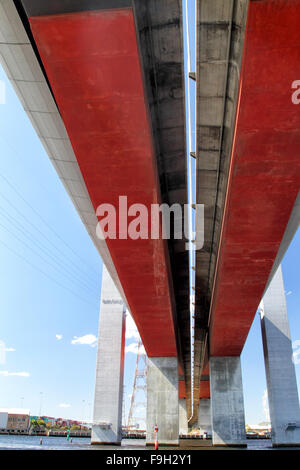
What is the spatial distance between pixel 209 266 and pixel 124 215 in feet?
31.1

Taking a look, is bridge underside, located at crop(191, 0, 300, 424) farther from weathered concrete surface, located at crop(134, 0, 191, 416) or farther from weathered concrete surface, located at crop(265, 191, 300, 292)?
weathered concrete surface, located at crop(134, 0, 191, 416)

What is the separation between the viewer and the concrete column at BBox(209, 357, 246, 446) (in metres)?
26.9

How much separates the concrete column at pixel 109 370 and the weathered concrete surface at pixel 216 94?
60.8 ft

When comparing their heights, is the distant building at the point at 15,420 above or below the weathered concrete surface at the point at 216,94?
below

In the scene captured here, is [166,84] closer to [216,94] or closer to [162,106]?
[162,106]

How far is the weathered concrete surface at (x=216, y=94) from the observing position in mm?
7552

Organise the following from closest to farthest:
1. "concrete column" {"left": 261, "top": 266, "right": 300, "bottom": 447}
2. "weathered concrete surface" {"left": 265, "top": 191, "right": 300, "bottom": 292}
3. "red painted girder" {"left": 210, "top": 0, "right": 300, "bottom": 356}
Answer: "red painted girder" {"left": 210, "top": 0, "right": 300, "bottom": 356} → "weathered concrete surface" {"left": 265, "top": 191, "right": 300, "bottom": 292} → "concrete column" {"left": 261, "top": 266, "right": 300, "bottom": 447}

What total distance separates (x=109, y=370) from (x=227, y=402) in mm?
9797

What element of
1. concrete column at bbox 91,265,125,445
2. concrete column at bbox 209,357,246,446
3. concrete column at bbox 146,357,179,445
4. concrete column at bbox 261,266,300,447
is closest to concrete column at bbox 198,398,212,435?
concrete column at bbox 261,266,300,447

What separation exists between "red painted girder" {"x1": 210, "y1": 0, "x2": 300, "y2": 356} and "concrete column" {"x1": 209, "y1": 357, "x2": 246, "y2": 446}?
14.0 meters

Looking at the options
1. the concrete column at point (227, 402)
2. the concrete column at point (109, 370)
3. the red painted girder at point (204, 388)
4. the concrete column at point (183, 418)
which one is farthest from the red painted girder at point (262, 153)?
the concrete column at point (183, 418)

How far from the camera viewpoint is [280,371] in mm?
32219

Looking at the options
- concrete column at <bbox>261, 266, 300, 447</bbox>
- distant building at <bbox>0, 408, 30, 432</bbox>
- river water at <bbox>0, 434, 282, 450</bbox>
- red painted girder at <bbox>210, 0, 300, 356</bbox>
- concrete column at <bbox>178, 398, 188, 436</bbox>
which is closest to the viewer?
red painted girder at <bbox>210, 0, 300, 356</bbox>

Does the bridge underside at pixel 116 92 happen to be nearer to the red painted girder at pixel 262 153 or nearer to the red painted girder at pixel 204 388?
the red painted girder at pixel 262 153
